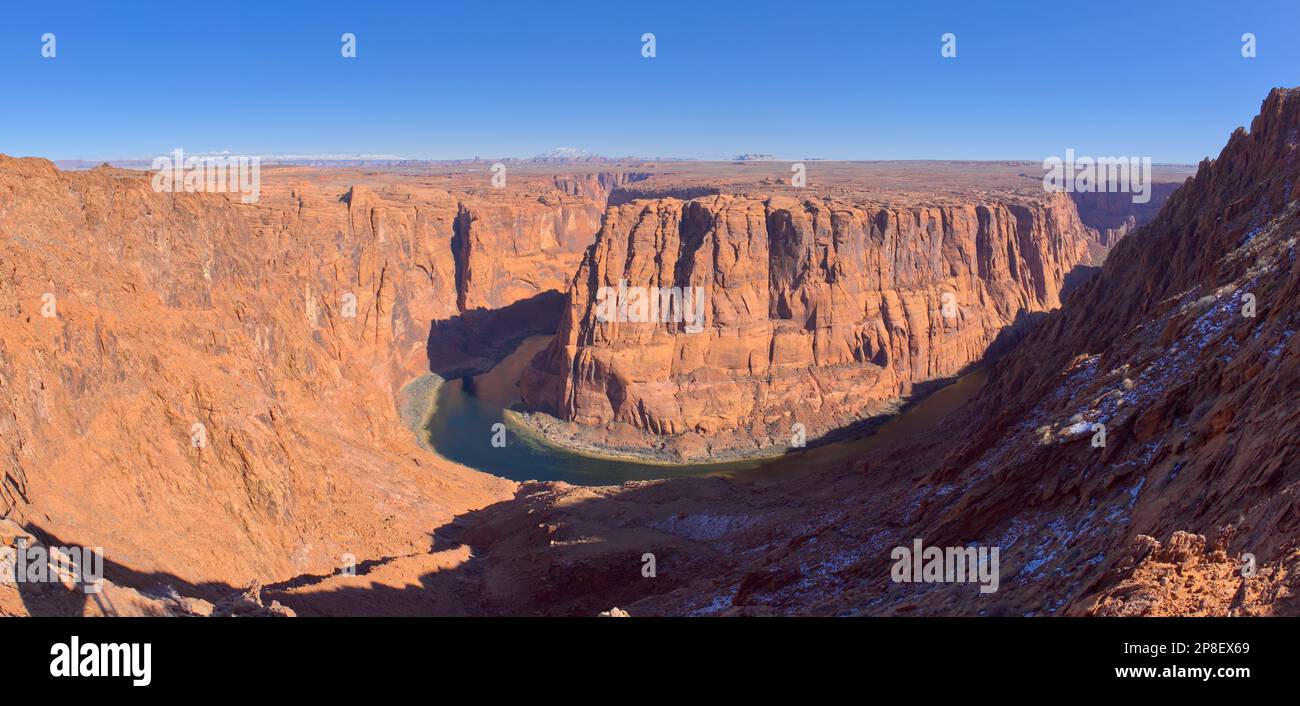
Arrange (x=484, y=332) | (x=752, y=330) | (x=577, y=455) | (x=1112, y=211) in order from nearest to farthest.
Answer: (x=577, y=455) < (x=752, y=330) < (x=484, y=332) < (x=1112, y=211)

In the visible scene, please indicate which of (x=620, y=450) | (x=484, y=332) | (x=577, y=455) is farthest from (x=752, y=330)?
(x=484, y=332)

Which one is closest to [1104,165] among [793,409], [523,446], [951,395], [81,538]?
[951,395]

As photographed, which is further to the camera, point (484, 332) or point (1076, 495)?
point (484, 332)

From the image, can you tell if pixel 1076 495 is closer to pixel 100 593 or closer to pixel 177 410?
pixel 100 593

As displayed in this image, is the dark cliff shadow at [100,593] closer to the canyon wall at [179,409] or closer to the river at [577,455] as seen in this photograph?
the canyon wall at [179,409]

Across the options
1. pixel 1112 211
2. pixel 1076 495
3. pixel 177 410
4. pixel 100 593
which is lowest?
pixel 100 593

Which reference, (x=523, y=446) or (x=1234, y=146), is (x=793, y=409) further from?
(x=1234, y=146)
